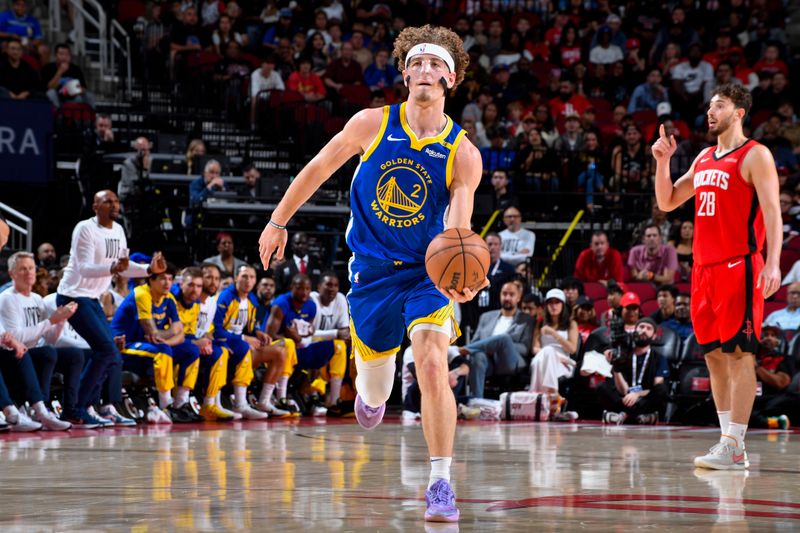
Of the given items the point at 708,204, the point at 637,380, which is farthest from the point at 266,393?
the point at 708,204

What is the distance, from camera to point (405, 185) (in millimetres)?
5375

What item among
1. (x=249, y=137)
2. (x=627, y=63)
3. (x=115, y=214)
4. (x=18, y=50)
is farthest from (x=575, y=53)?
(x=115, y=214)

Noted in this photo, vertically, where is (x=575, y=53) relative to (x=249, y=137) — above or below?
above

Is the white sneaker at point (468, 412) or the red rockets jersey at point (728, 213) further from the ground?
the red rockets jersey at point (728, 213)

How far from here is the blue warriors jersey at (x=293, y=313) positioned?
40.6ft

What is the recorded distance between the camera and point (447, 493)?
15.9 feet

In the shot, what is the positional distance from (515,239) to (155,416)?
210 inches

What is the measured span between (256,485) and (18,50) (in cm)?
1166

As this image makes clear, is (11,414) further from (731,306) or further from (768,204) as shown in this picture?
(768,204)

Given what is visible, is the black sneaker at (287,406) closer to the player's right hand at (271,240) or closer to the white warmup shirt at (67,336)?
the white warmup shirt at (67,336)

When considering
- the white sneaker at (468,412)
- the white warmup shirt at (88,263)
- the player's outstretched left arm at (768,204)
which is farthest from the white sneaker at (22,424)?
the player's outstretched left arm at (768,204)

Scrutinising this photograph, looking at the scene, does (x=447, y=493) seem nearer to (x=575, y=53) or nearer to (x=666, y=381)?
(x=666, y=381)

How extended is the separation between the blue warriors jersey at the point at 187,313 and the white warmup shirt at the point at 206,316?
6 centimetres

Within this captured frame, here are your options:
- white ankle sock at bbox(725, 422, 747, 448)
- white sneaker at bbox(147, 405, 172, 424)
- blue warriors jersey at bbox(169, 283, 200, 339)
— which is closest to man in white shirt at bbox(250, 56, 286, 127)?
blue warriors jersey at bbox(169, 283, 200, 339)
